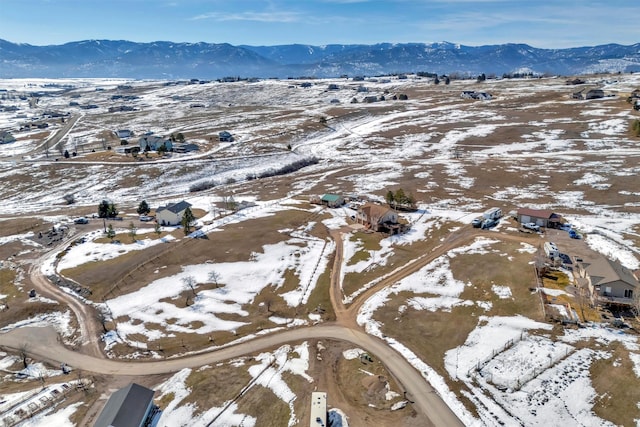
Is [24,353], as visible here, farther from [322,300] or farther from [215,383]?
[322,300]

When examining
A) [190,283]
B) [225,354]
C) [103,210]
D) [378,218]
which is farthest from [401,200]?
[103,210]

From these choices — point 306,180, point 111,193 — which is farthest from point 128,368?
point 111,193

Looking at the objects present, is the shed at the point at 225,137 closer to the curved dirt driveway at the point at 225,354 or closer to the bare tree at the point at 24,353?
the curved dirt driveway at the point at 225,354

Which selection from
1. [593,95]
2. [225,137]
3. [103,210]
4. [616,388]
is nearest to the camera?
[616,388]

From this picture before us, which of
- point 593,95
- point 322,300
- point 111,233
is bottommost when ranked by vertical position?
point 322,300

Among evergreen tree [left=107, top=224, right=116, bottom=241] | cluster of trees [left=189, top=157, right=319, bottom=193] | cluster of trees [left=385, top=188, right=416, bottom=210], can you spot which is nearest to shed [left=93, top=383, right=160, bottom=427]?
evergreen tree [left=107, top=224, right=116, bottom=241]

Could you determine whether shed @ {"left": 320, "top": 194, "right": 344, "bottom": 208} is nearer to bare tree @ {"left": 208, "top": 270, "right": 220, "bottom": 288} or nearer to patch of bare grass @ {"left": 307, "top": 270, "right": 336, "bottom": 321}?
patch of bare grass @ {"left": 307, "top": 270, "right": 336, "bottom": 321}
